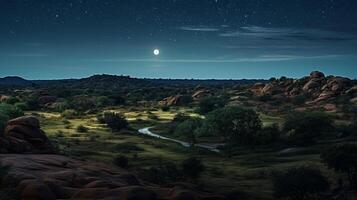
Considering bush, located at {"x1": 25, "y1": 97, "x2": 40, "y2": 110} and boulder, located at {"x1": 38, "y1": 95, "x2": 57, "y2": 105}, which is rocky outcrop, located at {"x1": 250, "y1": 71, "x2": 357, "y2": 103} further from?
bush, located at {"x1": 25, "y1": 97, "x2": 40, "y2": 110}

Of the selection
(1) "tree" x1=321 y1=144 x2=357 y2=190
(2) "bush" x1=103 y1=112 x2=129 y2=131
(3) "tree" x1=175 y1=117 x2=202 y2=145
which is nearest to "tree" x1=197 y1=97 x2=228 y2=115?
(2) "bush" x1=103 y1=112 x2=129 y2=131

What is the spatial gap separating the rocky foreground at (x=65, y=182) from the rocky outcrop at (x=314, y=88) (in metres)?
113

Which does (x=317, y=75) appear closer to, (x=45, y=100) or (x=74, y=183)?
(x=45, y=100)

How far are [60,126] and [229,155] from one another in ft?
159

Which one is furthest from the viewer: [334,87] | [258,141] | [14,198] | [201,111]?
[334,87]

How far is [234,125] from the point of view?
273 feet

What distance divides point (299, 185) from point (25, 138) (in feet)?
97.0

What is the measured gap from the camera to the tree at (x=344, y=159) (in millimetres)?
47312

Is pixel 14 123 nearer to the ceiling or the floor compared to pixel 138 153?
nearer to the ceiling

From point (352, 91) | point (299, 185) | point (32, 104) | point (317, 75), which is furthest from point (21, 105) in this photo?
point (317, 75)

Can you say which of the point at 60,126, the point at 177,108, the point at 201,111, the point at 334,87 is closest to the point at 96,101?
the point at 177,108

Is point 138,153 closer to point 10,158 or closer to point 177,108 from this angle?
point 10,158

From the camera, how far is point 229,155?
70.9 meters

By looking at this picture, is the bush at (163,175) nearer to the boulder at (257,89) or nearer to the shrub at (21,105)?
the shrub at (21,105)
